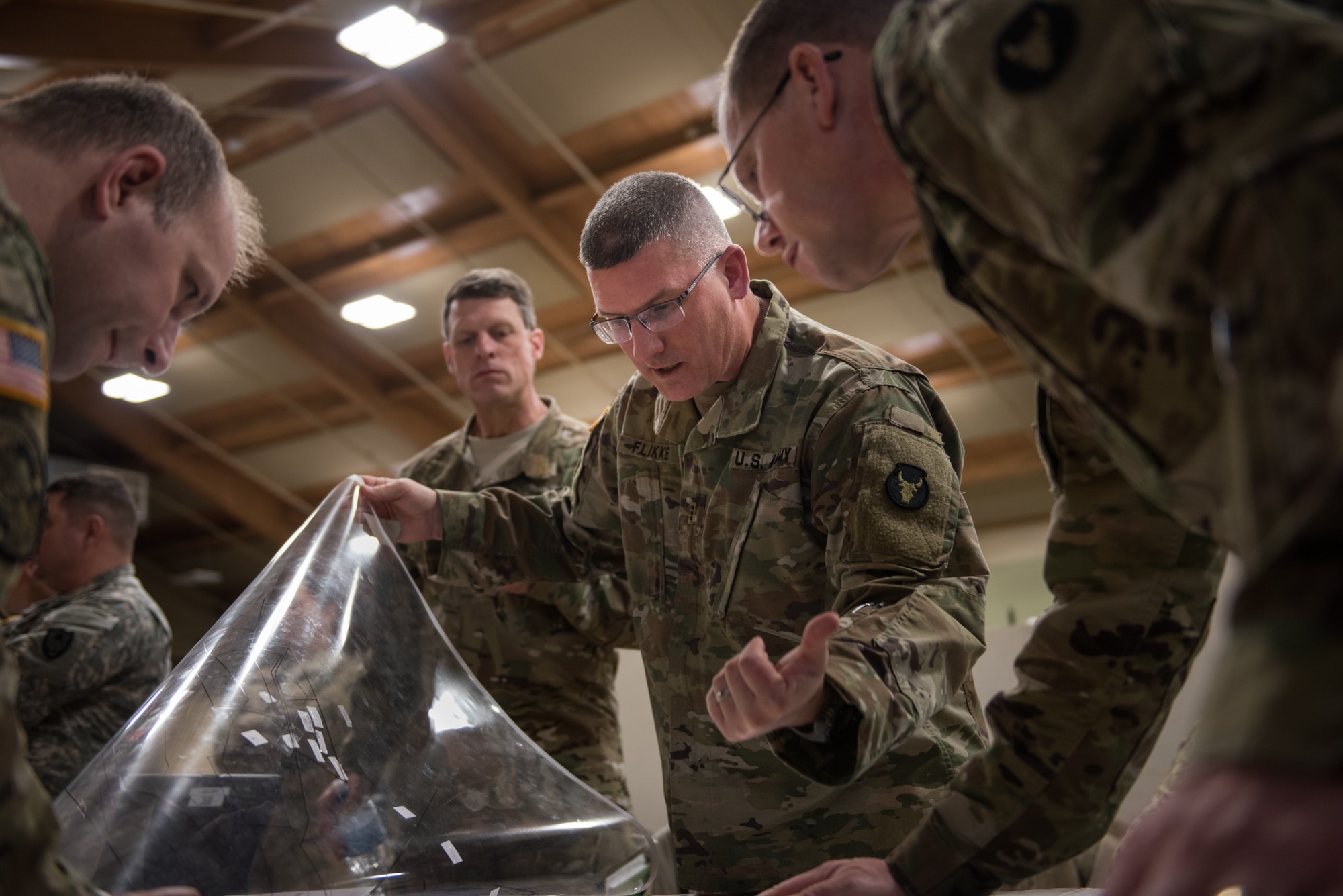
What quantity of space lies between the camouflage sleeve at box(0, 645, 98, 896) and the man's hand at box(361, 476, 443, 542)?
111 cm

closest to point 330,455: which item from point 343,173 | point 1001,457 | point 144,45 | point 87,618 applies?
point 343,173

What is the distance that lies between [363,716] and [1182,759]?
981 mm

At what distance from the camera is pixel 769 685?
3.10 ft

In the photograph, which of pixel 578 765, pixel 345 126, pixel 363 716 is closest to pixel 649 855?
pixel 363 716

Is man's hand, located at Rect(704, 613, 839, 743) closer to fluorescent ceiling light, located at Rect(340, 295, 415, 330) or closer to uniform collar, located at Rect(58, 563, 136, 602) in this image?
uniform collar, located at Rect(58, 563, 136, 602)

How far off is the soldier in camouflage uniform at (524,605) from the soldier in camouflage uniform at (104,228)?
950mm

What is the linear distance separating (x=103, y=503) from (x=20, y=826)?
2.81m

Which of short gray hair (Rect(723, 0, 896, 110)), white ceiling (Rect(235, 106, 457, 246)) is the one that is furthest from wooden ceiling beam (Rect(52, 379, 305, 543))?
short gray hair (Rect(723, 0, 896, 110))

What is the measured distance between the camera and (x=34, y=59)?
15.6 feet

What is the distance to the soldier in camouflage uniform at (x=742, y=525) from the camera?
53.3 inches

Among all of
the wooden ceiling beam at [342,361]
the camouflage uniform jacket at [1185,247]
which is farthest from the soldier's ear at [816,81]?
the wooden ceiling beam at [342,361]

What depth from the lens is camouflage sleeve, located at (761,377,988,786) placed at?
1058 millimetres

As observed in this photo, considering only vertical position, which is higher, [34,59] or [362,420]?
[34,59]

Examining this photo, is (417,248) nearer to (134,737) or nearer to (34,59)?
(34,59)
